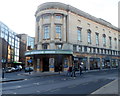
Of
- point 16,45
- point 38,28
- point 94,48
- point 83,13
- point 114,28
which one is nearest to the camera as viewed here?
point 38,28

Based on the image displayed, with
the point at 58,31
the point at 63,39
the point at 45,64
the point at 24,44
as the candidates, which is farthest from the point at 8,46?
the point at 63,39

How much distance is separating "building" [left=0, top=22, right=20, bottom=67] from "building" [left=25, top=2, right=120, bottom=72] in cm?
1946

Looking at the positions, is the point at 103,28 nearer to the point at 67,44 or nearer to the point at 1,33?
the point at 67,44

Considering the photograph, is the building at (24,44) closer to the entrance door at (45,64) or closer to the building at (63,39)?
the building at (63,39)

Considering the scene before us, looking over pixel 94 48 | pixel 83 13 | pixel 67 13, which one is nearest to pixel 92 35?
pixel 94 48

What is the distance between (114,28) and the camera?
2229 inches

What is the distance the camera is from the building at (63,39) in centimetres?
3406

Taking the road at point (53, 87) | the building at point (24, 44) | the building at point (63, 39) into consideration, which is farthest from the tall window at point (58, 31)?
the building at point (24, 44)

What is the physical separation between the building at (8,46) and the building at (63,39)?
1946 centimetres

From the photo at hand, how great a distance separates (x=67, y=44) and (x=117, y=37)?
31543mm

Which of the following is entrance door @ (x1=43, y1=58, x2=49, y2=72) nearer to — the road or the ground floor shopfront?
the ground floor shopfront

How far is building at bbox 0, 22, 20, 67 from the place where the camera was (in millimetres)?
53506

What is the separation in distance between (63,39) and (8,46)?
1223 inches

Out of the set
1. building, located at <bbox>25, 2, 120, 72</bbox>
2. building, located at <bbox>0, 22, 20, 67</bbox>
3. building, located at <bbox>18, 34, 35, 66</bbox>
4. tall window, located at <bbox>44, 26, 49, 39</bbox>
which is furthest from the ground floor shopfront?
building, located at <bbox>18, 34, 35, 66</bbox>
